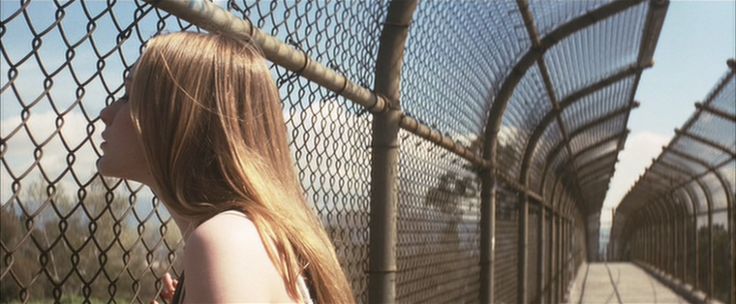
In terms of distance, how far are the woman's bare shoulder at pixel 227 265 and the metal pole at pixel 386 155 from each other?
90.2 inches

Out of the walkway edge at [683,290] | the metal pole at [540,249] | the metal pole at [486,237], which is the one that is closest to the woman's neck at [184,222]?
the metal pole at [486,237]

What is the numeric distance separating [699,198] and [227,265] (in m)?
24.4

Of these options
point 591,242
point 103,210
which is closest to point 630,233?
point 591,242

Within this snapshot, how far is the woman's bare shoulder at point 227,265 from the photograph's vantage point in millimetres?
1345

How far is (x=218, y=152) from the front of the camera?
1.53 meters

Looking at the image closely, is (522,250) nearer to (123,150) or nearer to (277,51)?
(277,51)

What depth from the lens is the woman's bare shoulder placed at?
4.41ft

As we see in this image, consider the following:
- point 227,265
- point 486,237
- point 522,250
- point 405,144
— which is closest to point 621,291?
point 522,250

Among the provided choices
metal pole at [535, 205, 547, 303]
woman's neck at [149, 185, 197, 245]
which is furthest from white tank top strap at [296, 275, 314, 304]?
metal pole at [535, 205, 547, 303]

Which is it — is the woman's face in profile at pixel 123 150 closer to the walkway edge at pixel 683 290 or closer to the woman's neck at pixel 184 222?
the woman's neck at pixel 184 222

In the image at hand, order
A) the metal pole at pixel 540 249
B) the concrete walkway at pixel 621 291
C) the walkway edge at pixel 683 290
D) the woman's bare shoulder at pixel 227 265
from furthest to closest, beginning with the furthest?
the concrete walkway at pixel 621 291
the walkway edge at pixel 683 290
the metal pole at pixel 540 249
the woman's bare shoulder at pixel 227 265

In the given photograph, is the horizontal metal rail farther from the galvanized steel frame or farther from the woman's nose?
the woman's nose

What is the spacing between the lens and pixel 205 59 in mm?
1562

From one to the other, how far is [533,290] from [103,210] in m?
12.3
